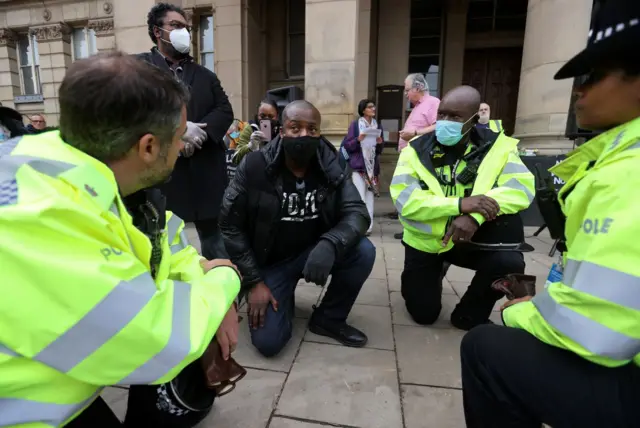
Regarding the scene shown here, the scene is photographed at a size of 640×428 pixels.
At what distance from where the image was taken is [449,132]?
99.9 inches

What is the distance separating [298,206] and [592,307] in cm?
174

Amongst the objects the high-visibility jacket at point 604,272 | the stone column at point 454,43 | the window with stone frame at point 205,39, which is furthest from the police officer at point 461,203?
the window with stone frame at point 205,39

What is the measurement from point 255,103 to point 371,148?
5539mm

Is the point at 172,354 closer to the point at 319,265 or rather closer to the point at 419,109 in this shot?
the point at 319,265

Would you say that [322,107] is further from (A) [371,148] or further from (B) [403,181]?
(B) [403,181]

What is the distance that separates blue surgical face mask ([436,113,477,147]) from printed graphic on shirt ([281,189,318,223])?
0.93 m

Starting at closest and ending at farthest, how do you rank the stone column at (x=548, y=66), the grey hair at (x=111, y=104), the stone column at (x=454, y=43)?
the grey hair at (x=111, y=104) < the stone column at (x=548, y=66) < the stone column at (x=454, y=43)

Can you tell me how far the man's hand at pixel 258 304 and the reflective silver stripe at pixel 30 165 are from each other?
1.58 m

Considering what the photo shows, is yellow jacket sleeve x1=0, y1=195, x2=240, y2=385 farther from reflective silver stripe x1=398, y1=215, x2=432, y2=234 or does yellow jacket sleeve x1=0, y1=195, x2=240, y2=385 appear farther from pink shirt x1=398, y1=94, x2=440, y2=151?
pink shirt x1=398, y1=94, x2=440, y2=151

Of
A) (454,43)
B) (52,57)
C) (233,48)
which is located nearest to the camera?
(454,43)

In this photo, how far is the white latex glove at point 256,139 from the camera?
13.5 feet

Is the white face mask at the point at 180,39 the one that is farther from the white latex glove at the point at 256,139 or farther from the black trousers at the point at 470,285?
the black trousers at the point at 470,285

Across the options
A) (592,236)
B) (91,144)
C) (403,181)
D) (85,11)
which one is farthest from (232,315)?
(85,11)

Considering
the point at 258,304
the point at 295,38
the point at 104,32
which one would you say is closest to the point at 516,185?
the point at 258,304
